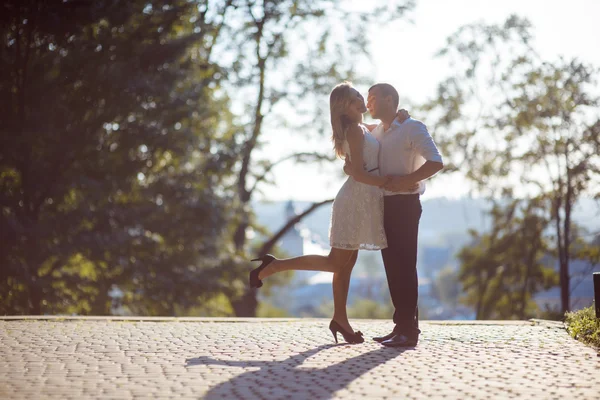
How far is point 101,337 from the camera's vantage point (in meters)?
7.21

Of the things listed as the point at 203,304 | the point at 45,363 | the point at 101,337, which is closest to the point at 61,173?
the point at 203,304

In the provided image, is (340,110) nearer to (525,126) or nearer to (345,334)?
(345,334)

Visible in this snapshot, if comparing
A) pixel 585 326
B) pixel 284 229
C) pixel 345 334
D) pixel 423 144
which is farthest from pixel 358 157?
pixel 284 229

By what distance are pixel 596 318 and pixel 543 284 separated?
57.8 ft

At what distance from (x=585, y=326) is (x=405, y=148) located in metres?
2.13

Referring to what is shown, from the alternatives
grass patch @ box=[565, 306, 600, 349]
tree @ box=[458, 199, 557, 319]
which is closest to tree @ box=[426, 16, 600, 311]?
tree @ box=[458, 199, 557, 319]

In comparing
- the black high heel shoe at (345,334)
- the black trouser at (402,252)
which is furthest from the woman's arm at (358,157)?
the black high heel shoe at (345,334)

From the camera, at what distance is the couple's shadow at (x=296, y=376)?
457cm

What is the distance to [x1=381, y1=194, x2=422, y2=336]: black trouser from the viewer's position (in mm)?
6590

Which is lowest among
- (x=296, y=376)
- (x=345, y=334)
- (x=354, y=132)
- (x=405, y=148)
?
(x=296, y=376)

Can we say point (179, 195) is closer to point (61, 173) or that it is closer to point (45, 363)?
point (61, 173)

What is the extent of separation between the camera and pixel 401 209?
6.61 m

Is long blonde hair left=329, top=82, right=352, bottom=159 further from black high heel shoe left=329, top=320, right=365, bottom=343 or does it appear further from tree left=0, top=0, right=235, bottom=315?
tree left=0, top=0, right=235, bottom=315

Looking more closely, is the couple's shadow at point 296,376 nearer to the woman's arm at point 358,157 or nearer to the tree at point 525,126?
the woman's arm at point 358,157
